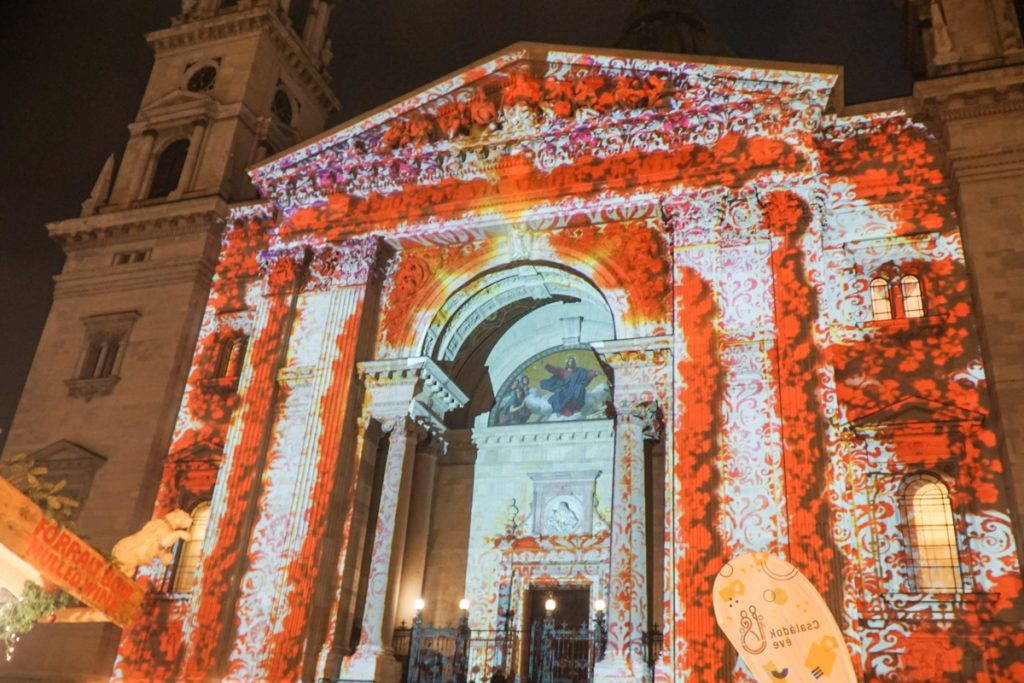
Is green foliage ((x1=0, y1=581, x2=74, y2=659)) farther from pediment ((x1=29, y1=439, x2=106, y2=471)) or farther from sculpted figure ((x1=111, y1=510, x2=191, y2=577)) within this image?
pediment ((x1=29, y1=439, x2=106, y2=471))

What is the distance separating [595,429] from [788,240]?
25.3ft

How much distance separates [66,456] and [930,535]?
18.8 meters

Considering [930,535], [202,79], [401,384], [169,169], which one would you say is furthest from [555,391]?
[202,79]

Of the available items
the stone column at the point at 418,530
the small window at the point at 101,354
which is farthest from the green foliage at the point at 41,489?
the stone column at the point at 418,530

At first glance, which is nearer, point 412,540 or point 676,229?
point 676,229

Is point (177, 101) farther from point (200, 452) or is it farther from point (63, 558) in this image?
point (63, 558)

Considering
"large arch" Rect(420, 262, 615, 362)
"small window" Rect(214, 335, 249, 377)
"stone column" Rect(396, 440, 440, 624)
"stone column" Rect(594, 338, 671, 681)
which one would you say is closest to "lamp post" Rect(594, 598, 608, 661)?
"stone column" Rect(594, 338, 671, 681)

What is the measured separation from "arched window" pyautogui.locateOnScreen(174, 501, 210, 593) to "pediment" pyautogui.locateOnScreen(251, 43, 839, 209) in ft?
25.1

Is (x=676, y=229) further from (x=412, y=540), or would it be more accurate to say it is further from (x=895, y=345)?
(x=412, y=540)

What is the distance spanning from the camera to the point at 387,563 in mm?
17828

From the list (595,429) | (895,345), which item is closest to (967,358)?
(895,345)

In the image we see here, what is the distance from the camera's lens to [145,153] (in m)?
26.2

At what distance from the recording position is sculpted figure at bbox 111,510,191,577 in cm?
1097

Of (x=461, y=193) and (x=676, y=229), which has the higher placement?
(x=461, y=193)
